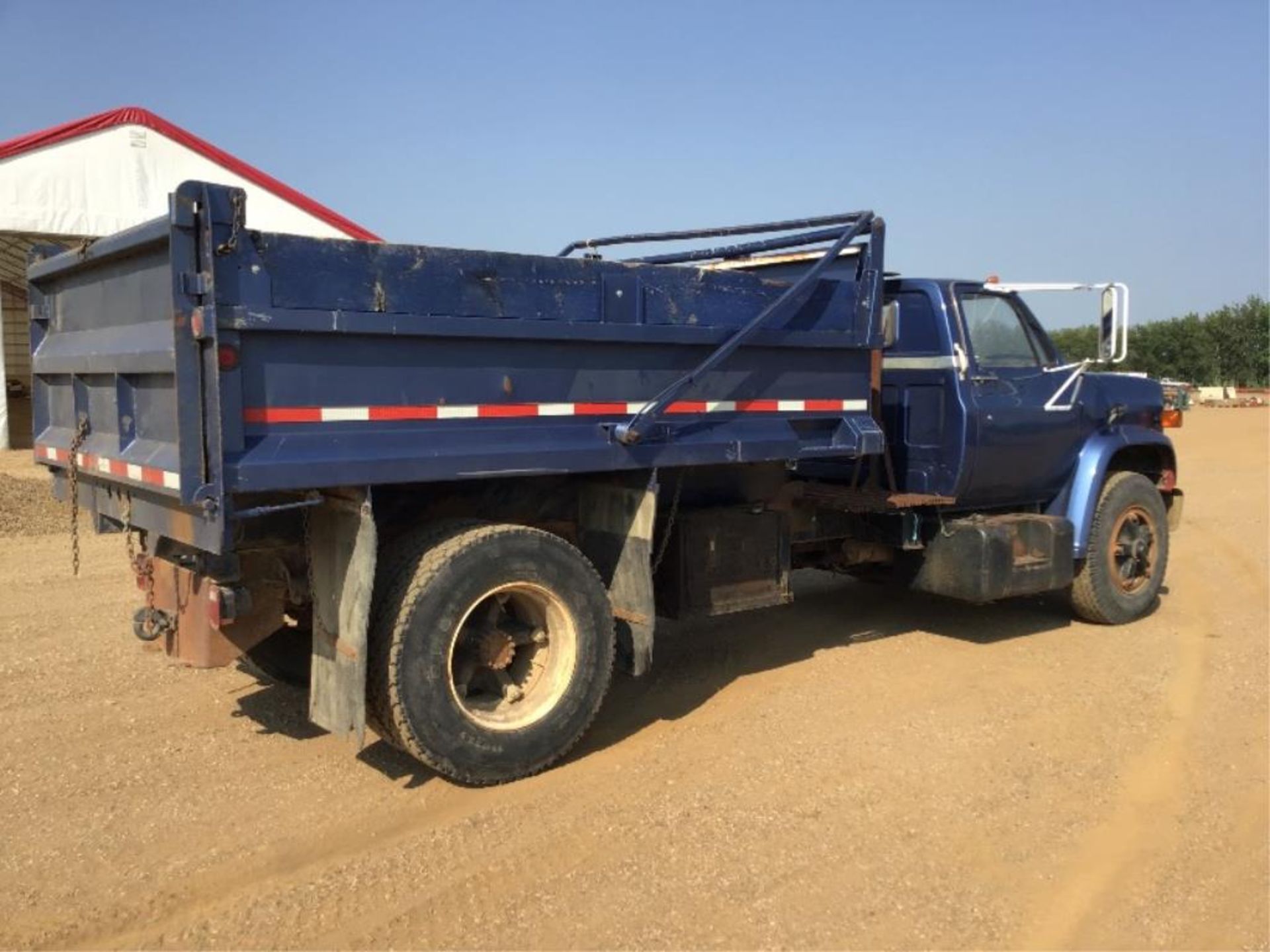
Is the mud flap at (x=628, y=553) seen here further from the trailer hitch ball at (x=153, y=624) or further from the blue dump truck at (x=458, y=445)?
the trailer hitch ball at (x=153, y=624)

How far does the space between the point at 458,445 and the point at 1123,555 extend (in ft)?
17.2

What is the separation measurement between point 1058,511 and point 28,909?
6282 millimetres

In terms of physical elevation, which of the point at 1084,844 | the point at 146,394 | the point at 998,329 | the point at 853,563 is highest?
the point at 998,329

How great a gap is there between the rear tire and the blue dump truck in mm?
12

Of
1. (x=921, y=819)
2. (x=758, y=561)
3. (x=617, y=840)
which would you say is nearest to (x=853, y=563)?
(x=758, y=561)

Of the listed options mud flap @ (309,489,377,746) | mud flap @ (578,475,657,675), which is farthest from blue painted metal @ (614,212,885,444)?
mud flap @ (309,489,377,746)

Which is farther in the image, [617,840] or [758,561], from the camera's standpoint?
[758,561]

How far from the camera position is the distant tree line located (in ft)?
172

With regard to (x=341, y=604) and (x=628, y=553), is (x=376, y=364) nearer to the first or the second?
(x=341, y=604)

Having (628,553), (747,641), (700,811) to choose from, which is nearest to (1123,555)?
(747,641)

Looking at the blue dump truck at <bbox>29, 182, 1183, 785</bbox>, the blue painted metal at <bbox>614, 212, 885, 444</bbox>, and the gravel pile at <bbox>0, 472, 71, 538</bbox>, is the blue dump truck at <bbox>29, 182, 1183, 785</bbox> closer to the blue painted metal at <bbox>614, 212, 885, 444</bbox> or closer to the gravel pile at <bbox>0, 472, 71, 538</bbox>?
the blue painted metal at <bbox>614, 212, 885, 444</bbox>

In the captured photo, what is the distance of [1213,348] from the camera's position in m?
53.6

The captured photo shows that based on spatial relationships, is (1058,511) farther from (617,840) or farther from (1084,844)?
(617,840)

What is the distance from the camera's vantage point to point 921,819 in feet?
13.7
